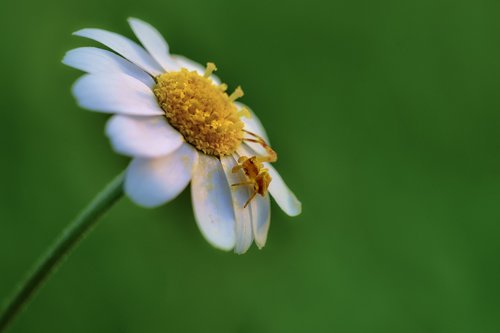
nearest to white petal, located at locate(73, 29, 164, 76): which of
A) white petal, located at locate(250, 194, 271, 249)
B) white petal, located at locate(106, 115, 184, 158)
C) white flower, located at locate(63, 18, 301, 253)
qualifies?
white flower, located at locate(63, 18, 301, 253)

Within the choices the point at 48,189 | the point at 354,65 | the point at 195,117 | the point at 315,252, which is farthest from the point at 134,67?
the point at 354,65

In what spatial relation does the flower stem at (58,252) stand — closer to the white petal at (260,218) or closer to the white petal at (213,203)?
the white petal at (213,203)

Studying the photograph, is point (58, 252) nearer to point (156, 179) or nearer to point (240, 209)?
point (156, 179)

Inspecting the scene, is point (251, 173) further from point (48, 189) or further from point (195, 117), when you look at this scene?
point (48, 189)

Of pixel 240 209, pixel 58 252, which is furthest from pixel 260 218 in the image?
pixel 58 252

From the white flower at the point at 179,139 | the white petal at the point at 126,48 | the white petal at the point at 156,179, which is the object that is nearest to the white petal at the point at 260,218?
the white flower at the point at 179,139
